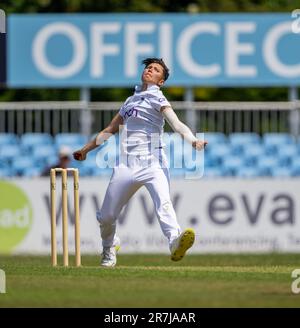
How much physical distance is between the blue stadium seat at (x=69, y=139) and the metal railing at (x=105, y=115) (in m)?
0.17

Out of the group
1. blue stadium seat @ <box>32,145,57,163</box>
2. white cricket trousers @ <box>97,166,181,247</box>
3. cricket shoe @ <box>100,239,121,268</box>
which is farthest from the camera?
blue stadium seat @ <box>32,145,57,163</box>

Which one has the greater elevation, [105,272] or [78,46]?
[78,46]

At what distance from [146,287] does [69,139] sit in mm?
12303

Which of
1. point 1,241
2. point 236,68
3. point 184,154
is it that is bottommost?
point 1,241

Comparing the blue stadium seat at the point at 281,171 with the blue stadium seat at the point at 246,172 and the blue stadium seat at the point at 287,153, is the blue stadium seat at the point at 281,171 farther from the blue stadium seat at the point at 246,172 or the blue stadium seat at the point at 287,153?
the blue stadium seat at the point at 246,172

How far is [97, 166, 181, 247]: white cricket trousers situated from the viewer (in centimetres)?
1406

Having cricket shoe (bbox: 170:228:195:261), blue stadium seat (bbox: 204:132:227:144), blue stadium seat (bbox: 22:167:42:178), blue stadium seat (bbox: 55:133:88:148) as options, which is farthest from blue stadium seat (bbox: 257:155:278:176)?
cricket shoe (bbox: 170:228:195:261)

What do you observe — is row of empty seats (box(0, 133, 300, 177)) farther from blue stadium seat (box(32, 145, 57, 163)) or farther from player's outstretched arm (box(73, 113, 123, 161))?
player's outstretched arm (box(73, 113, 123, 161))

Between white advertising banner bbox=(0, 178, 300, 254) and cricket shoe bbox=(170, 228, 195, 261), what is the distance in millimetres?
8984

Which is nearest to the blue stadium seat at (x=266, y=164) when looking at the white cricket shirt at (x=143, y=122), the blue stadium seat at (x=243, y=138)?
the blue stadium seat at (x=243, y=138)
